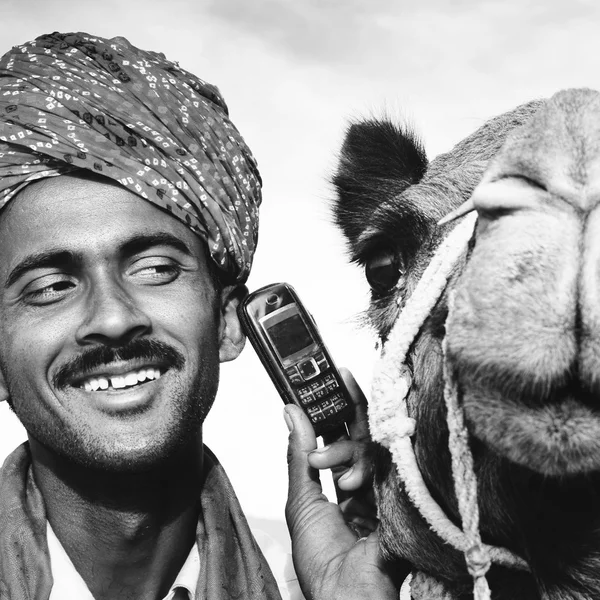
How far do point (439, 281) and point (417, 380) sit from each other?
0.27 meters

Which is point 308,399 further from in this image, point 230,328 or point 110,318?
point 110,318

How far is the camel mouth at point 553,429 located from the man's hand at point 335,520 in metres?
0.98

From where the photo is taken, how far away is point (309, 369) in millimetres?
2982

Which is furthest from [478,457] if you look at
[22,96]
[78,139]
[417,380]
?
[22,96]

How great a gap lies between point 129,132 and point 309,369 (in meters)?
1.14

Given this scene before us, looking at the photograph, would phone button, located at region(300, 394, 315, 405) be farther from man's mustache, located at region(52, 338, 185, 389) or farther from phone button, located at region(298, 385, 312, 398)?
man's mustache, located at region(52, 338, 185, 389)

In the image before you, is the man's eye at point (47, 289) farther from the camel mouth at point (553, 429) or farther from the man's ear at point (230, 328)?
the camel mouth at point (553, 429)

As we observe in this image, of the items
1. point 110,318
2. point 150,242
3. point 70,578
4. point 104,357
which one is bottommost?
point 70,578

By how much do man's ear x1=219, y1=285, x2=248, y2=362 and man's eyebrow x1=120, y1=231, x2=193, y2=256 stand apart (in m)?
0.36

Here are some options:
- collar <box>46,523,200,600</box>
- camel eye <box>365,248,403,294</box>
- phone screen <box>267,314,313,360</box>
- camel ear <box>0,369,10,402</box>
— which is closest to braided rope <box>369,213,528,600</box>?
camel eye <box>365,248,403,294</box>

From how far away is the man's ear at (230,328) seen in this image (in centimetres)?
341

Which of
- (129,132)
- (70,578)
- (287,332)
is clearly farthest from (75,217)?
(70,578)

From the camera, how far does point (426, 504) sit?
200cm

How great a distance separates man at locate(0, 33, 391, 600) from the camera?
282cm
